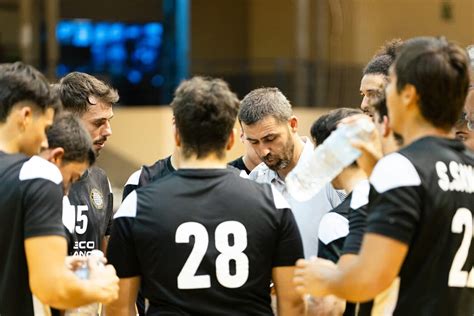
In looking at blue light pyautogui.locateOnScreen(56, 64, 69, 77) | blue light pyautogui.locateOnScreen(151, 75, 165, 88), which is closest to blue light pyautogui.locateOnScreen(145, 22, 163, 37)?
blue light pyautogui.locateOnScreen(151, 75, 165, 88)

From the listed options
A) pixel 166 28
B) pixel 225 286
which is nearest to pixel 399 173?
pixel 225 286

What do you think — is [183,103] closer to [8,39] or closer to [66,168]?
[66,168]

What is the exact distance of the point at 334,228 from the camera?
4172 mm

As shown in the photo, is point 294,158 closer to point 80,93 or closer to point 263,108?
point 263,108

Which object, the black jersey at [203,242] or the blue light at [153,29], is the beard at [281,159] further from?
the blue light at [153,29]

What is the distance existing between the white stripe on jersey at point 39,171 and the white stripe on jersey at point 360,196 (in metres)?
1.08

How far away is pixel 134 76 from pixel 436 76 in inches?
490

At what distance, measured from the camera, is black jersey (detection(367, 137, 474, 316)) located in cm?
323

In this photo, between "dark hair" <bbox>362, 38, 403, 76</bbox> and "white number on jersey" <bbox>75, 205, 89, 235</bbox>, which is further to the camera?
"dark hair" <bbox>362, 38, 403, 76</bbox>

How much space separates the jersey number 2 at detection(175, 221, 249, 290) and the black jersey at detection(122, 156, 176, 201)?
146cm

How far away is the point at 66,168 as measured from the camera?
3801 millimetres

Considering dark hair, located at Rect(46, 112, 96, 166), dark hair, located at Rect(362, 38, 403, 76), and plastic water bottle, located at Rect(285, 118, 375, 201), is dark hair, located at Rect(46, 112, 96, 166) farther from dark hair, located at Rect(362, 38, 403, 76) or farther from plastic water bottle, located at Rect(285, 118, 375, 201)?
dark hair, located at Rect(362, 38, 403, 76)

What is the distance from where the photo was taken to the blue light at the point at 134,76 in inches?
605

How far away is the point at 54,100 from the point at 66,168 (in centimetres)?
28
